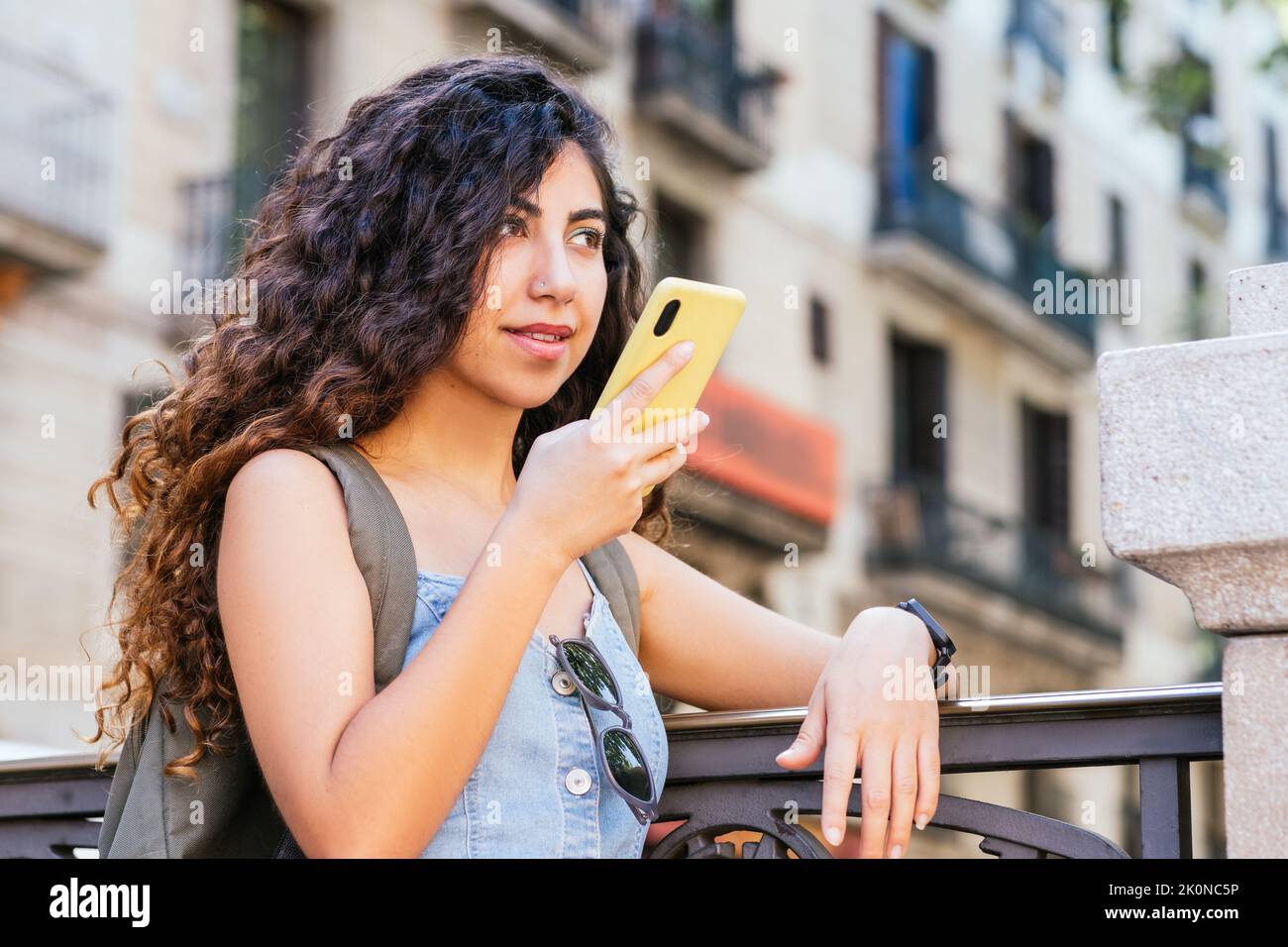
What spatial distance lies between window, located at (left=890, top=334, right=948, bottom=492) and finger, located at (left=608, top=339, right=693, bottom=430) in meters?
16.1

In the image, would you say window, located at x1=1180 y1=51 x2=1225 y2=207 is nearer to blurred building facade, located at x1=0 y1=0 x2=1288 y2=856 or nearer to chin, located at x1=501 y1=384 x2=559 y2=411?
blurred building facade, located at x1=0 y1=0 x2=1288 y2=856

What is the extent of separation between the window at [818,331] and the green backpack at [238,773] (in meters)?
14.6

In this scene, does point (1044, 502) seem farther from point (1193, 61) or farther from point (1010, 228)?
point (1193, 61)

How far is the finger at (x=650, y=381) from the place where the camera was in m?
2.14

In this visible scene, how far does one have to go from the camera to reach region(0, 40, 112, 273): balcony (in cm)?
1061

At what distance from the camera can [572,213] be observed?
2.43m

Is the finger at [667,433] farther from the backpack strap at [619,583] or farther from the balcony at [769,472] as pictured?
the balcony at [769,472]

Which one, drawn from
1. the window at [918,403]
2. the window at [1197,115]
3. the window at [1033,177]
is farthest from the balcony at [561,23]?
the window at [1033,177]

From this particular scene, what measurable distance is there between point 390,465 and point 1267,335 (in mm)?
1102

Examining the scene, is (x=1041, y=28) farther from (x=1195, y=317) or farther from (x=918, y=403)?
(x=1195, y=317)

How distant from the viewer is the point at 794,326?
16.5 metres

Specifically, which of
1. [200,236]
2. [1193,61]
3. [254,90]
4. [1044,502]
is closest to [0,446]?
[200,236]

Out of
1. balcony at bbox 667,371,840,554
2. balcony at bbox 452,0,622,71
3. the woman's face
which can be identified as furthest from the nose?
balcony at bbox 452,0,622,71

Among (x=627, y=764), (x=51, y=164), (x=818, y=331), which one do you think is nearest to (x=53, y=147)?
(x=51, y=164)
